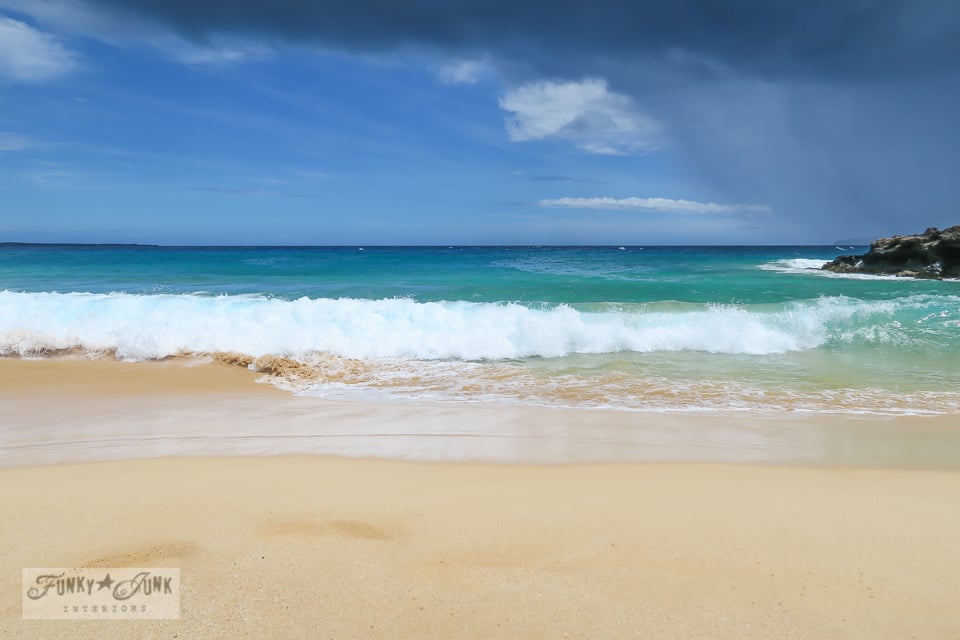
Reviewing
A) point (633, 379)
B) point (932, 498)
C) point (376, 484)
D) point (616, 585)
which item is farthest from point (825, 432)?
point (376, 484)

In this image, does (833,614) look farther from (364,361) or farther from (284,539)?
(364,361)

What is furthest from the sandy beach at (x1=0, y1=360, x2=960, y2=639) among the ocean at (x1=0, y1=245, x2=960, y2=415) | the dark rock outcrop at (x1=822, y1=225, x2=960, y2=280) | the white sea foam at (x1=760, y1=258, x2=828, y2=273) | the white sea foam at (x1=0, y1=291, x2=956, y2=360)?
the white sea foam at (x1=760, y1=258, x2=828, y2=273)

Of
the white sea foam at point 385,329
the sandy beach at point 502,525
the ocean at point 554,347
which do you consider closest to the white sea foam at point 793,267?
the ocean at point 554,347

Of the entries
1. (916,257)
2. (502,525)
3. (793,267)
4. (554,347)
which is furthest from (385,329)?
(793,267)

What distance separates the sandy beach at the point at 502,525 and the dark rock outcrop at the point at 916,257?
2971 cm

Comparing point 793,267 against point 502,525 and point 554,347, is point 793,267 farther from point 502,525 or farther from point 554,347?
point 502,525

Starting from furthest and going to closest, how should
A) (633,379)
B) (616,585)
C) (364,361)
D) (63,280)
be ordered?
(63,280) → (364,361) → (633,379) → (616,585)

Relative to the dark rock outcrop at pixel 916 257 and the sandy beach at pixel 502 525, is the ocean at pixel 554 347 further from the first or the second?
the dark rock outcrop at pixel 916 257

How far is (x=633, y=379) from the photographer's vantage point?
301 inches

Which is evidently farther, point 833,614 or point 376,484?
point 376,484

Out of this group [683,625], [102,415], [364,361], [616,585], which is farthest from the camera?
[364,361]

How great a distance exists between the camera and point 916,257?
29250mm

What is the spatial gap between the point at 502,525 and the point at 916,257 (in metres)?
36.5

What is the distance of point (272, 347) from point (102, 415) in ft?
11.3
